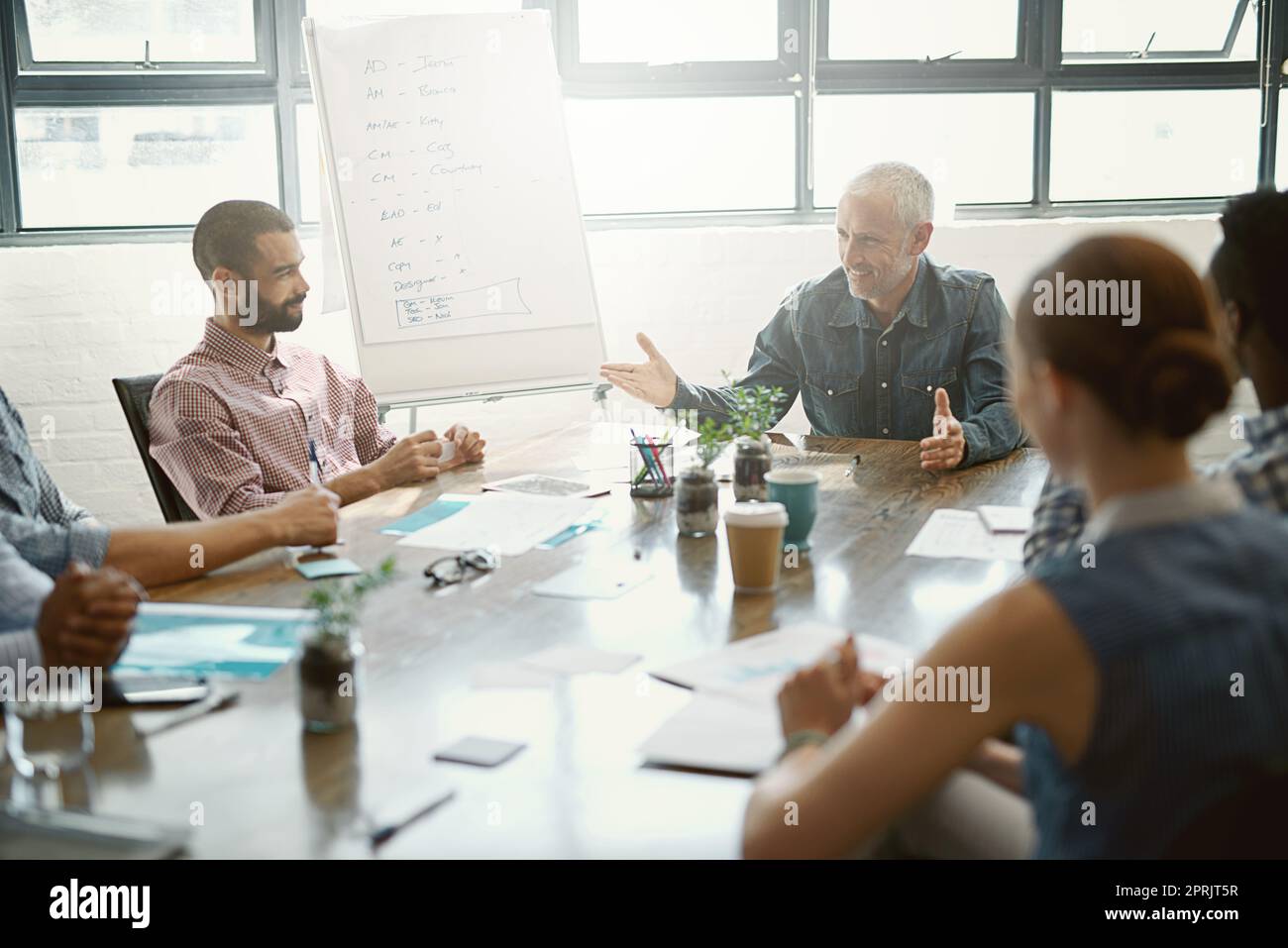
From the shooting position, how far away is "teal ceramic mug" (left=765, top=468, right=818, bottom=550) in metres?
1.91

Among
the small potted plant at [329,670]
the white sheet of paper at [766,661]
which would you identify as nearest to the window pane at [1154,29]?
the white sheet of paper at [766,661]

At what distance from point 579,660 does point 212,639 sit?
0.46 meters

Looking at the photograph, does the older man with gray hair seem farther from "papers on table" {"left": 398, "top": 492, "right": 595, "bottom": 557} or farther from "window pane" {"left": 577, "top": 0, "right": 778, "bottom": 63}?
"window pane" {"left": 577, "top": 0, "right": 778, "bottom": 63}

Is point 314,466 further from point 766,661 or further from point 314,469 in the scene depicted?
point 766,661

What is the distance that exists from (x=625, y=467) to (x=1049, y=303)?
1630mm

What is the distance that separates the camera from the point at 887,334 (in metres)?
2.96

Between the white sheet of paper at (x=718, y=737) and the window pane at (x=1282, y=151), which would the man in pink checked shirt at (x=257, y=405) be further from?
the window pane at (x=1282, y=151)

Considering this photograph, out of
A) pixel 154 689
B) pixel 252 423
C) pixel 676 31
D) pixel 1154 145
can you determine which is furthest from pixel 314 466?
pixel 1154 145

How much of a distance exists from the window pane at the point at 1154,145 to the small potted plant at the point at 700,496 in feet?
9.31

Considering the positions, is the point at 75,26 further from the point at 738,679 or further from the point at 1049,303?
the point at 1049,303

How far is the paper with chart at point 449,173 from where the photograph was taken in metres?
3.25

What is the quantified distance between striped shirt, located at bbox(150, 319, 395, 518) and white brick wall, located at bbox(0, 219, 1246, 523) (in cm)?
96
